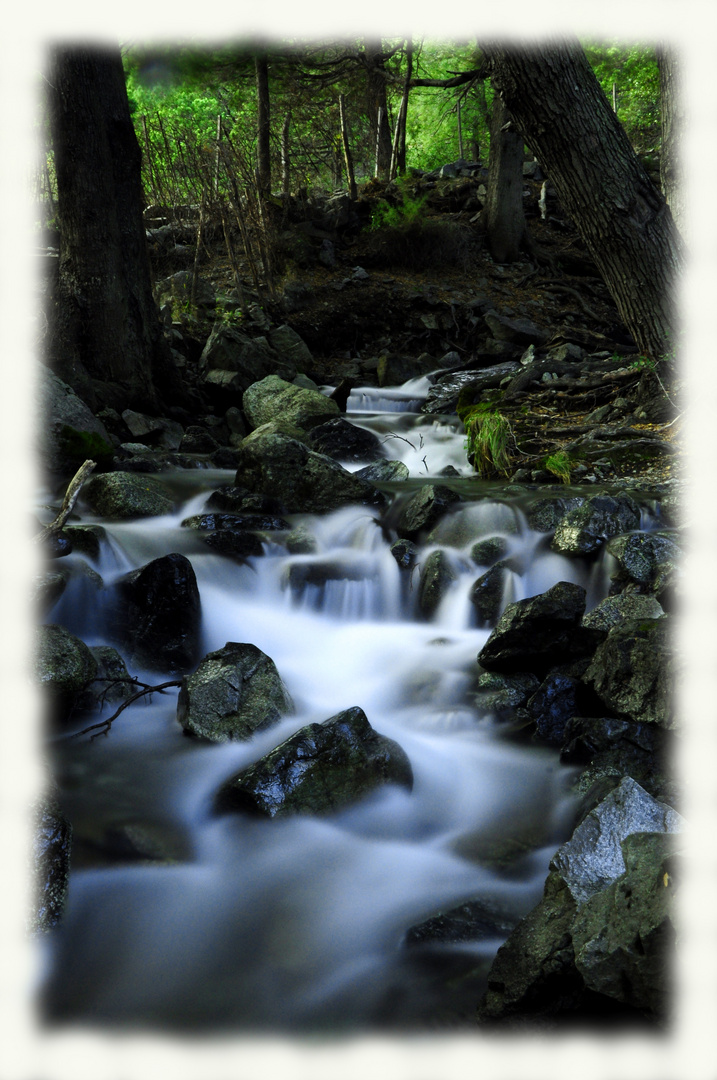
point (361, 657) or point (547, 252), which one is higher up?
point (547, 252)

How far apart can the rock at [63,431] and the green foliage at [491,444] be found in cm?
370

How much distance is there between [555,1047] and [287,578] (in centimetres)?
374

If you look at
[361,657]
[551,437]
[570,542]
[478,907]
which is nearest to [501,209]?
[551,437]

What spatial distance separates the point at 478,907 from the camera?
2.72 meters

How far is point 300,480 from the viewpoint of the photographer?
20.9 feet

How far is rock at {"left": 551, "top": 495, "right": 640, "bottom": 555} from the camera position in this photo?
201 inches

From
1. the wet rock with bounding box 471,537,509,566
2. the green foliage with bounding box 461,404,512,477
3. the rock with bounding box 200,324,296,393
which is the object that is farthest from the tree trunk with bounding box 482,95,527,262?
the wet rock with bounding box 471,537,509,566

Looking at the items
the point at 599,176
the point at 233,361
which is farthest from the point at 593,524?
the point at 233,361

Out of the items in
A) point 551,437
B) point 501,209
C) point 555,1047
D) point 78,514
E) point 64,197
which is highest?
point 501,209

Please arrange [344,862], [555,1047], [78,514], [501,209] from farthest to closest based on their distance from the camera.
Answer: [501,209]
[78,514]
[344,862]
[555,1047]

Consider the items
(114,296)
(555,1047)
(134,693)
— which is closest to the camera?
(555,1047)

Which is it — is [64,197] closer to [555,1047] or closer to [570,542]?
[570,542]

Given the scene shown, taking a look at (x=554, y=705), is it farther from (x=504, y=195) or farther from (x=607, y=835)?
(x=504, y=195)

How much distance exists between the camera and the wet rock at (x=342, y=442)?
807 cm
